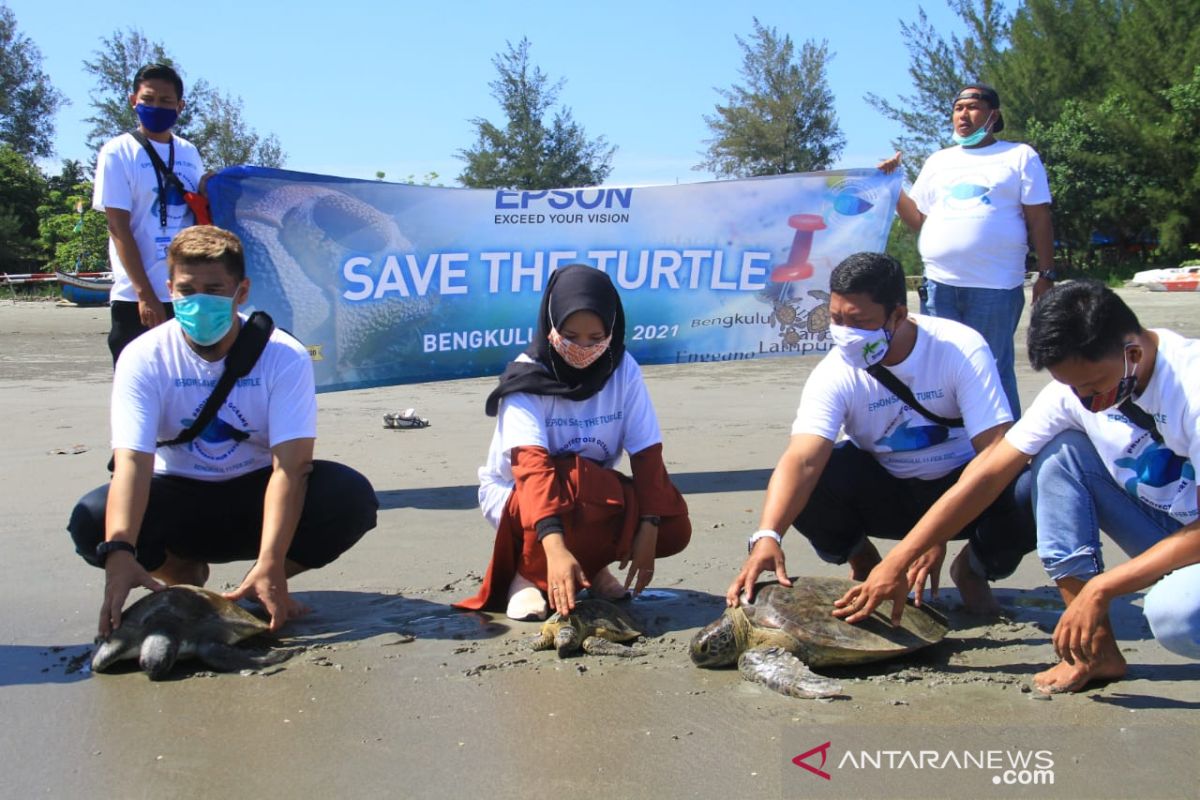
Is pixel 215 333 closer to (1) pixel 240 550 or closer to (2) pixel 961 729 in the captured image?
(1) pixel 240 550

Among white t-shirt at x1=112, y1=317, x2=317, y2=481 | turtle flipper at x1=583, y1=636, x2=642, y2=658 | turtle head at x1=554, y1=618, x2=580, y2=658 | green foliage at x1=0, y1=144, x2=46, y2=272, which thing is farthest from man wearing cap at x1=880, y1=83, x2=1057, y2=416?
green foliage at x1=0, y1=144, x2=46, y2=272

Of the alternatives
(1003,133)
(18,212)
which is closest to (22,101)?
(18,212)

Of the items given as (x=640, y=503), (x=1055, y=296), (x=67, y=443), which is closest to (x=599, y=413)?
(x=640, y=503)

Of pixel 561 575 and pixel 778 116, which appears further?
pixel 778 116

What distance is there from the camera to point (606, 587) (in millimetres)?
3885

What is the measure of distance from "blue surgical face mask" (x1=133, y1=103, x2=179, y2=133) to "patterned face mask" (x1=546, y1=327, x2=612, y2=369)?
2.42m

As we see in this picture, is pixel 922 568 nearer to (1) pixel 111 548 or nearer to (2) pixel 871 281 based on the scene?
(2) pixel 871 281

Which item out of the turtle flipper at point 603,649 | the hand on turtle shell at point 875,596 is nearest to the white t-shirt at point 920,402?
the hand on turtle shell at point 875,596

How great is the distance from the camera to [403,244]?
608 cm

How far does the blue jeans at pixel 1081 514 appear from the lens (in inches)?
121

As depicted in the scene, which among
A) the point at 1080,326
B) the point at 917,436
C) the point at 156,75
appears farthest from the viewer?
the point at 156,75

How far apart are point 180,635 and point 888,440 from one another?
7.91 ft

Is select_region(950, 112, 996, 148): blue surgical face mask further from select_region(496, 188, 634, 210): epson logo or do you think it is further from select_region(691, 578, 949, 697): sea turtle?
select_region(691, 578, 949, 697): sea turtle

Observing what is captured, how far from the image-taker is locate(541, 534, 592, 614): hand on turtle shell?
337 centimetres
